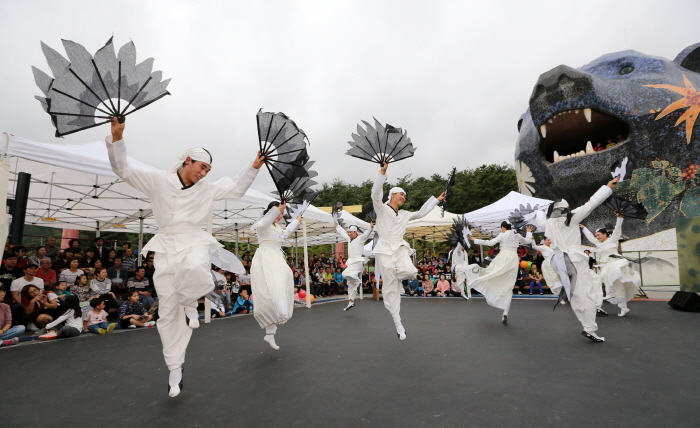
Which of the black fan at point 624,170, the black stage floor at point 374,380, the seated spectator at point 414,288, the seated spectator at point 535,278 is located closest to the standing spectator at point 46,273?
the black stage floor at point 374,380

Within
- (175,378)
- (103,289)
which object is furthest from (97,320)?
(175,378)

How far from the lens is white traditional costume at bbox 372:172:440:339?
465 cm

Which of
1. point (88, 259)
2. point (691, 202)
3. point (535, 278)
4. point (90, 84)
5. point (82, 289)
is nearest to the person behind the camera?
point (90, 84)

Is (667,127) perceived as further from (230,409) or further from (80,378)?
(80,378)

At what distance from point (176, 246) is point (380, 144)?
2.47 meters

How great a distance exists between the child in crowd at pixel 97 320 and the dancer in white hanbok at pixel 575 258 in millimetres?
7130

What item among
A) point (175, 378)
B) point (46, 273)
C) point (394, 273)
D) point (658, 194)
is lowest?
point (175, 378)

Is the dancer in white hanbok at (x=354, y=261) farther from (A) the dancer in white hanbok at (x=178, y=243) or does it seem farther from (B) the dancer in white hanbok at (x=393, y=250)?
(A) the dancer in white hanbok at (x=178, y=243)

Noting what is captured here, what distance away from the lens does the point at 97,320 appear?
639 centimetres

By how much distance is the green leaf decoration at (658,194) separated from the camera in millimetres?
11609

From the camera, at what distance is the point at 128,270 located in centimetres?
870

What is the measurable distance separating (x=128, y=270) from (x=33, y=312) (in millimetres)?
2592

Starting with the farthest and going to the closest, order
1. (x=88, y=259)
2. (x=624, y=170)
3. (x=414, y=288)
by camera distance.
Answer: (x=414, y=288)
(x=88, y=259)
(x=624, y=170)

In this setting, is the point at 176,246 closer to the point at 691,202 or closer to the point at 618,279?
the point at 618,279
